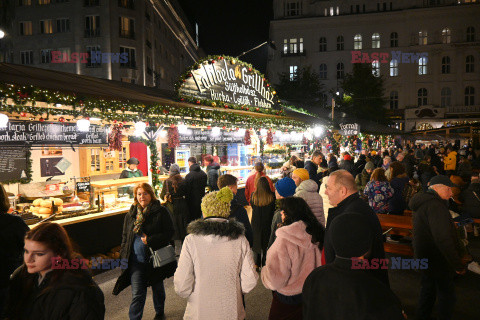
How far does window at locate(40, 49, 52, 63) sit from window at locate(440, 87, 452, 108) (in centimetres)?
4789

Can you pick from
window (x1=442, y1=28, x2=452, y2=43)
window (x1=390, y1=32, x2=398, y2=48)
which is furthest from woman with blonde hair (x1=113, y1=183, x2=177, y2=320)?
window (x1=442, y1=28, x2=452, y2=43)

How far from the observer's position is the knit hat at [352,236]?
1.73m

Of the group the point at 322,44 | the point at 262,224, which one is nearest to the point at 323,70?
the point at 322,44

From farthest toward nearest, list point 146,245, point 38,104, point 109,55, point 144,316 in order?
point 109,55 < point 38,104 < point 144,316 < point 146,245

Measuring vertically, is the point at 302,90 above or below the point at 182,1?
below

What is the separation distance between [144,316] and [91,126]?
435 cm

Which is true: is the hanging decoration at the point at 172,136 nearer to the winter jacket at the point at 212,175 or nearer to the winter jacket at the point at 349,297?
the winter jacket at the point at 212,175

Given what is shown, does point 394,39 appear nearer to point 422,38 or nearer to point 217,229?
point 422,38

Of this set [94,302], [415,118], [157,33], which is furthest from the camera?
[415,118]

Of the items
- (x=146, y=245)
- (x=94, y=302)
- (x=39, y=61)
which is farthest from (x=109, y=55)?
(x=94, y=302)

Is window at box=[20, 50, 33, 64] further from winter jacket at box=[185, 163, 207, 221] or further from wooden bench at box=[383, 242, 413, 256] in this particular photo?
wooden bench at box=[383, 242, 413, 256]

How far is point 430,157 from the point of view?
13.2 meters

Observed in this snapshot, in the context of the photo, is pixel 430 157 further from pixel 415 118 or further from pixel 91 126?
pixel 415 118

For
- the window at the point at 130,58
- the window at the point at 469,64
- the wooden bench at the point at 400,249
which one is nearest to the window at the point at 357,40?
the window at the point at 469,64
